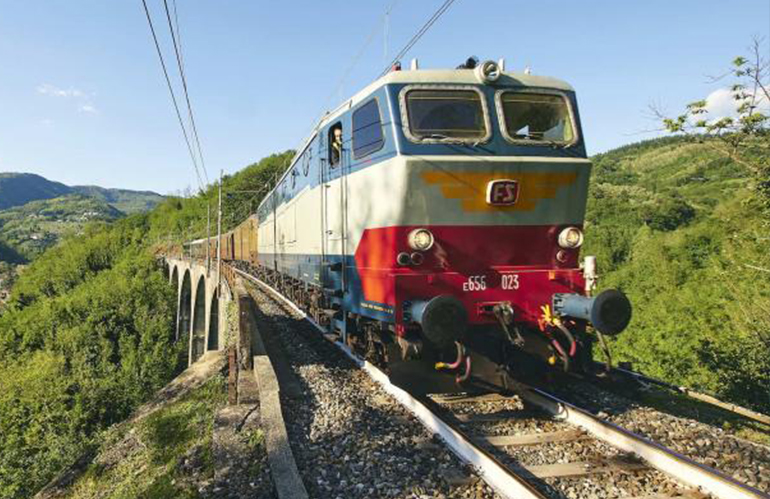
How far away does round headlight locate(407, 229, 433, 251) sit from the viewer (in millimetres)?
6062

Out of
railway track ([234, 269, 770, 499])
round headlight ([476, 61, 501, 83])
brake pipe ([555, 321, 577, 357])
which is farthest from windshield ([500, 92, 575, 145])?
railway track ([234, 269, 770, 499])

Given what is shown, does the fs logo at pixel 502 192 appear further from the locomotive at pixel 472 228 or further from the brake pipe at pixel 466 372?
the brake pipe at pixel 466 372

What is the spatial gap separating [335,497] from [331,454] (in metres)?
0.83

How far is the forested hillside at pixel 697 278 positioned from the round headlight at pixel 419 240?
630 centimetres

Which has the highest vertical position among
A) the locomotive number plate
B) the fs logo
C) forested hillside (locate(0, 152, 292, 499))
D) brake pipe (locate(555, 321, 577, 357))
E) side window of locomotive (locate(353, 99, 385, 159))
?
side window of locomotive (locate(353, 99, 385, 159))

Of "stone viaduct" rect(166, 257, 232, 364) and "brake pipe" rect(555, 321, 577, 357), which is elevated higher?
"brake pipe" rect(555, 321, 577, 357)

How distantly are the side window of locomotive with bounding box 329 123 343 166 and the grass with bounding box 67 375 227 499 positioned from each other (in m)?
3.83

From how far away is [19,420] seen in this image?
28.7 metres

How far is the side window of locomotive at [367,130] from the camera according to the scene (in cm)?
650

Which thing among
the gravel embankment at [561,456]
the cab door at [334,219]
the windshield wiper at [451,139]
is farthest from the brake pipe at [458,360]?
the windshield wiper at [451,139]

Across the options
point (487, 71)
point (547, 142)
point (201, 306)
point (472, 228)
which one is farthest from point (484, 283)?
point (201, 306)

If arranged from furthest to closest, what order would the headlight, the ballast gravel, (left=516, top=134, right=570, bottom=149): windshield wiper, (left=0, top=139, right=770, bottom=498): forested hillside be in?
(left=0, top=139, right=770, bottom=498): forested hillside < the headlight < (left=516, top=134, right=570, bottom=149): windshield wiper < the ballast gravel

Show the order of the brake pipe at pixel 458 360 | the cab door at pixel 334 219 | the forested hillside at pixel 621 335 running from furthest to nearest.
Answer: the forested hillside at pixel 621 335
the cab door at pixel 334 219
the brake pipe at pixel 458 360

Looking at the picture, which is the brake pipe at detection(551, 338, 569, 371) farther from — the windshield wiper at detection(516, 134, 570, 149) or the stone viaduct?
the stone viaduct
